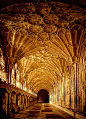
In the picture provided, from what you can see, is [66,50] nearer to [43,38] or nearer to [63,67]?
[43,38]

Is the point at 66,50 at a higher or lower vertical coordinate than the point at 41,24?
lower

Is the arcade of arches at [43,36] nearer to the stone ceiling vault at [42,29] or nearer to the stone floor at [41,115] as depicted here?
the stone ceiling vault at [42,29]

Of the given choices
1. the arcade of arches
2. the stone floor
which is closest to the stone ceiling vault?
the arcade of arches

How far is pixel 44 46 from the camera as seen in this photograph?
14797mm

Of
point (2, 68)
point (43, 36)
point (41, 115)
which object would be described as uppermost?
point (43, 36)

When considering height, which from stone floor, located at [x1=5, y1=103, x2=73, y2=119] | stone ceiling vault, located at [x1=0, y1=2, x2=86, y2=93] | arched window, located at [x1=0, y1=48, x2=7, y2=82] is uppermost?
stone ceiling vault, located at [x1=0, y1=2, x2=86, y2=93]

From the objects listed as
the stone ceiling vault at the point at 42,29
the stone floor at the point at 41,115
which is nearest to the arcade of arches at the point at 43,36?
the stone ceiling vault at the point at 42,29

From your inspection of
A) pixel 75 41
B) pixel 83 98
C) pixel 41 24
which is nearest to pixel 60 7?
pixel 41 24

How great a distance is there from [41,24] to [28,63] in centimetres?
962

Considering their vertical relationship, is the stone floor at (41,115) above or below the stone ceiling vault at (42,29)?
below

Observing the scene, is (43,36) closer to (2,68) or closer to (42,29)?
(42,29)

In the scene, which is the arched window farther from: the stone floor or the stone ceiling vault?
the stone floor

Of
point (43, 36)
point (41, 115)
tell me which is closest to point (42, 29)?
point (43, 36)

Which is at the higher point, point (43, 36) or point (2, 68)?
point (43, 36)
